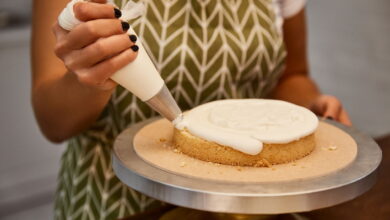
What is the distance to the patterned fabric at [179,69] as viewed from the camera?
911mm

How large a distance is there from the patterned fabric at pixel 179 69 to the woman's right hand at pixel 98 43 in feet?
0.99

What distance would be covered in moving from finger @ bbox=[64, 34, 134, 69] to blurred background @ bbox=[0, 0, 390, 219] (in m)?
1.56

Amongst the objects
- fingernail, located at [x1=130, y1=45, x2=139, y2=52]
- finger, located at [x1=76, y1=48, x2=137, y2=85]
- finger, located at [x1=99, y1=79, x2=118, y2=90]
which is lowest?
finger, located at [x1=99, y1=79, x2=118, y2=90]

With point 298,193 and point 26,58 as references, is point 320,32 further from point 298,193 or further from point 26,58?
point 298,193

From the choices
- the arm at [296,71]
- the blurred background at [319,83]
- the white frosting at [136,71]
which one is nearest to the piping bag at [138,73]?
the white frosting at [136,71]

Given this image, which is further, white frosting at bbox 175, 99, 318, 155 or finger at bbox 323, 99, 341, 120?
finger at bbox 323, 99, 341, 120

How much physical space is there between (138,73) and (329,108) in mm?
449

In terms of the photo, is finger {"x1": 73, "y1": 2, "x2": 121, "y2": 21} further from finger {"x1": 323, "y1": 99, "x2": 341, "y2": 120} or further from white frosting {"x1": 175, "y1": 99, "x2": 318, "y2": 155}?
finger {"x1": 323, "y1": 99, "x2": 341, "y2": 120}

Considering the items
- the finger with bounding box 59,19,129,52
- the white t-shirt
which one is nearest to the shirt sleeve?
the white t-shirt

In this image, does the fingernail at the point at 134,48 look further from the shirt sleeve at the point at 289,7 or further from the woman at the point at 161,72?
the shirt sleeve at the point at 289,7

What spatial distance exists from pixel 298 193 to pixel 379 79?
62.1 inches

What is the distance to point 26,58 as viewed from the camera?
6.94ft

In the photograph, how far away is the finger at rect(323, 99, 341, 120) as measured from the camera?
0.94 meters

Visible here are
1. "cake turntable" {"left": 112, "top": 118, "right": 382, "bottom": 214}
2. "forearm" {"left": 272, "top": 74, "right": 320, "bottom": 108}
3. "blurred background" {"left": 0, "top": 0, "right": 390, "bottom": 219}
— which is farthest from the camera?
"blurred background" {"left": 0, "top": 0, "right": 390, "bottom": 219}
